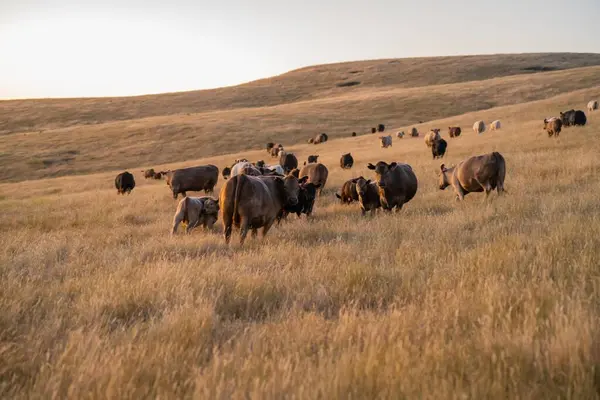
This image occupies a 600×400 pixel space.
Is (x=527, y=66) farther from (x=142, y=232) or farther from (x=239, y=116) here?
(x=142, y=232)

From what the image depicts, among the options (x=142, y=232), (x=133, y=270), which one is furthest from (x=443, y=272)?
(x=142, y=232)

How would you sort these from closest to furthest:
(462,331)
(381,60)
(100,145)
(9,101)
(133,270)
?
1. (462,331)
2. (133,270)
3. (100,145)
4. (9,101)
5. (381,60)

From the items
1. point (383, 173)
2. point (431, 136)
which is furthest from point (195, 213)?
point (431, 136)

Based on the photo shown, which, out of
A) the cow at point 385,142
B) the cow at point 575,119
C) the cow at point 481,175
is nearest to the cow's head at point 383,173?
the cow at point 481,175

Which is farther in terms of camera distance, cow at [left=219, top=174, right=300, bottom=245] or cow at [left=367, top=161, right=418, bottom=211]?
cow at [left=367, top=161, right=418, bottom=211]

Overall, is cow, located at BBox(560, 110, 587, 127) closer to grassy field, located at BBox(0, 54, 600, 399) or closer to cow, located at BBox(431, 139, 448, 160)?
cow, located at BBox(431, 139, 448, 160)

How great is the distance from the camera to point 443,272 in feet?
16.9

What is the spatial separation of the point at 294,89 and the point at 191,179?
8853cm

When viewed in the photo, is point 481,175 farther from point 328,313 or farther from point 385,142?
point 385,142

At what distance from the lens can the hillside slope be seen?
8300 centimetres

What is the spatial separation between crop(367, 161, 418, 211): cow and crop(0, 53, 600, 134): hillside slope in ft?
253

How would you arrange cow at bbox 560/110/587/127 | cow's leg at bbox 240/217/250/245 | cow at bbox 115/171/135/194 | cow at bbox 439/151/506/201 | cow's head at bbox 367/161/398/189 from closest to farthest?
cow's leg at bbox 240/217/250/245 → cow's head at bbox 367/161/398/189 → cow at bbox 439/151/506/201 → cow at bbox 115/171/135/194 → cow at bbox 560/110/587/127

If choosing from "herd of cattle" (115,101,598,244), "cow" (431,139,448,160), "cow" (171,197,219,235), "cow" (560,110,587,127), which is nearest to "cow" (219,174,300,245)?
"herd of cattle" (115,101,598,244)

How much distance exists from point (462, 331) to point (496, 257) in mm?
2308
